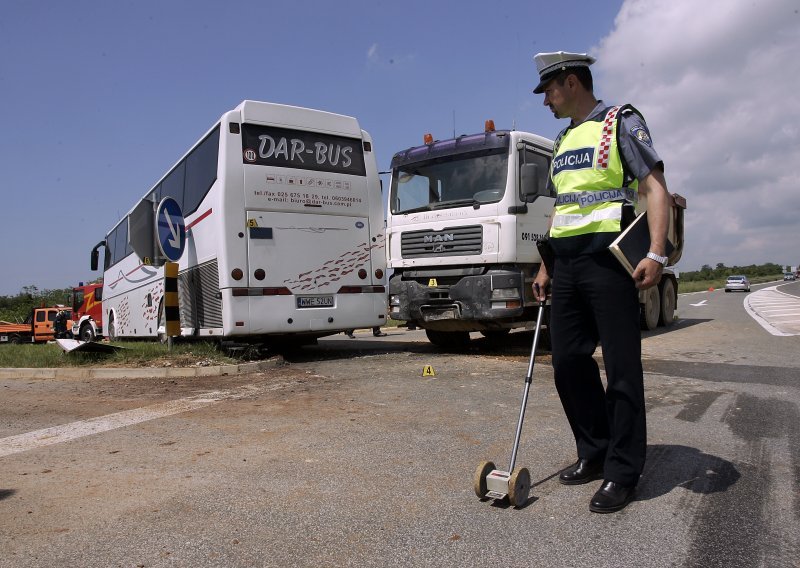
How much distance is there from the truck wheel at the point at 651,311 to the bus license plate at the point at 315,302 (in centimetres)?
697

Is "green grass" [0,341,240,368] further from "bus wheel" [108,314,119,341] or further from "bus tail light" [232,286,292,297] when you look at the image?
"bus wheel" [108,314,119,341]

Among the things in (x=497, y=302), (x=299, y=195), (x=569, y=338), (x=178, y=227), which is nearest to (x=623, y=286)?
(x=569, y=338)

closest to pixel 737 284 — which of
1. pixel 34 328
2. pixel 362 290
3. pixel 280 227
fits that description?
pixel 362 290

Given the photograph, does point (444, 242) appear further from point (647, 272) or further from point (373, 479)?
point (647, 272)

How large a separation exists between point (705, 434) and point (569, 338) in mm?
1768

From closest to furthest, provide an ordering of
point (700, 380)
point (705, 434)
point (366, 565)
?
point (366, 565)
point (705, 434)
point (700, 380)

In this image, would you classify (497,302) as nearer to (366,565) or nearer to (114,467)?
(114,467)

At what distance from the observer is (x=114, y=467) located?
3660 millimetres

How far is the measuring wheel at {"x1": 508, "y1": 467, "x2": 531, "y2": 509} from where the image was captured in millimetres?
2746

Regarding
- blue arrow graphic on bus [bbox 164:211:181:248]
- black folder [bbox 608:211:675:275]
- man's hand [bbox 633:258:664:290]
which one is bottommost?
man's hand [bbox 633:258:664:290]

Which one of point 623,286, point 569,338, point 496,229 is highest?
point 496,229

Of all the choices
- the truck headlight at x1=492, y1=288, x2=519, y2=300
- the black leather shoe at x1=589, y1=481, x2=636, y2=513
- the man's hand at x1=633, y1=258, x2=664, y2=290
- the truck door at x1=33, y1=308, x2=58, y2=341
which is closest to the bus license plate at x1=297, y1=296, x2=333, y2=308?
the truck headlight at x1=492, y1=288, x2=519, y2=300

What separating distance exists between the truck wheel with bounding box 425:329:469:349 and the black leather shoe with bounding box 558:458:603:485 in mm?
7105

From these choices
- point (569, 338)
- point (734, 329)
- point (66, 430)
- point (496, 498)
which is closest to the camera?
point (496, 498)
